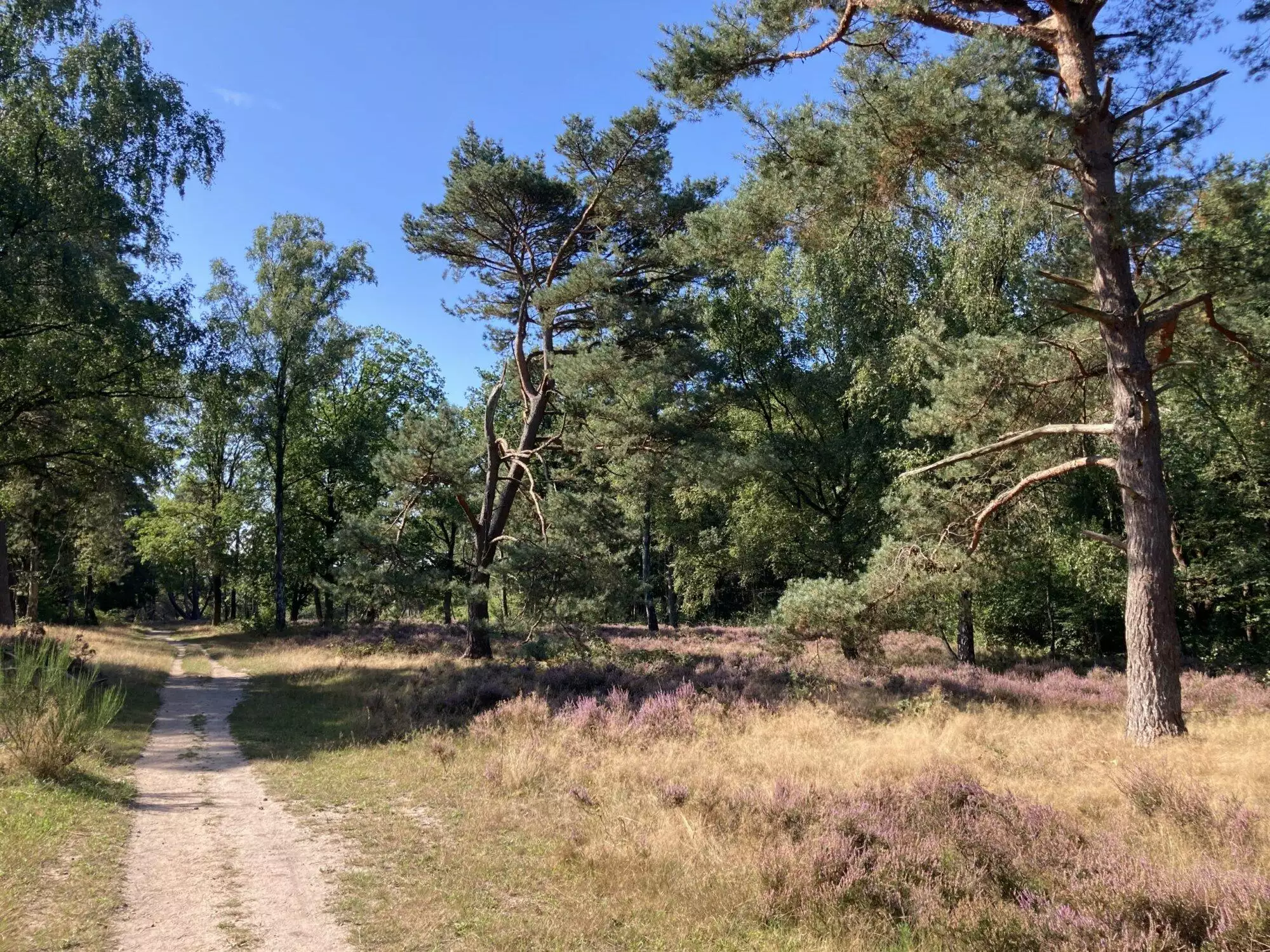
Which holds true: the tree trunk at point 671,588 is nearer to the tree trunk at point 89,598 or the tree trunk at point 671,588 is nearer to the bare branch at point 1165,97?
the bare branch at point 1165,97

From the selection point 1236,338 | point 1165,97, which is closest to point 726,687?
point 1236,338

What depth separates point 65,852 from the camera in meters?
5.50

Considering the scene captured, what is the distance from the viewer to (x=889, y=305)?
21562 mm

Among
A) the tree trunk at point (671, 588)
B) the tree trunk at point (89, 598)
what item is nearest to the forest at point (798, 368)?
the tree trunk at point (671, 588)

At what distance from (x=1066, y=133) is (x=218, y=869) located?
40.2 feet

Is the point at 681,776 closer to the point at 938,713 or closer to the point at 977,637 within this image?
the point at 938,713

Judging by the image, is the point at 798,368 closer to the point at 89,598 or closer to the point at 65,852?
the point at 65,852

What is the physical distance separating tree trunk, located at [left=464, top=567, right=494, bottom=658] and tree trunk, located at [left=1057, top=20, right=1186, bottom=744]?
1176 centimetres

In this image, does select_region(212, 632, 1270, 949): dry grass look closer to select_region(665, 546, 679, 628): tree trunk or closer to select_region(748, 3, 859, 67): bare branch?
select_region(748, 3, 859, 67): bare branch

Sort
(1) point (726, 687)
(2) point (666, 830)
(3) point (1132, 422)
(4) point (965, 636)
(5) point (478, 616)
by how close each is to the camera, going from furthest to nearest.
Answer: (4) point (965, 636) → (5) point (478, 616) → (1) point (726, 687) → (3) point (1132, 422) → (2) point (666, 830)

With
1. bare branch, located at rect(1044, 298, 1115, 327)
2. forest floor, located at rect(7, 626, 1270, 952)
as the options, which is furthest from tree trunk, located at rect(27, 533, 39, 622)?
bare branch, located at rect(1044, 298, 1115, 327)

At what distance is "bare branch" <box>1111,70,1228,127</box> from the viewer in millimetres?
8688

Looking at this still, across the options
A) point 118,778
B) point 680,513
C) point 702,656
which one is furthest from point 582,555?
point 680,513

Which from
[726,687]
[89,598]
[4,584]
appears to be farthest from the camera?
[89,598]
